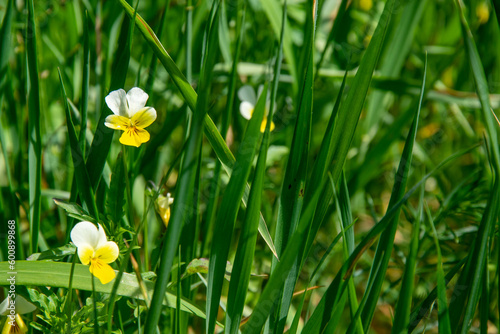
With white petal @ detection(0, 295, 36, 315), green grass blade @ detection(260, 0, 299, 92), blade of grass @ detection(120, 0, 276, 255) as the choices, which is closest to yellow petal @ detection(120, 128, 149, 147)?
blade of grass @ detection(120, 0, 276, 255)

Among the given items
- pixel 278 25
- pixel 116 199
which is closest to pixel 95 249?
pixel 116 199

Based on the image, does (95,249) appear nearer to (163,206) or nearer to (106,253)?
(106,253)

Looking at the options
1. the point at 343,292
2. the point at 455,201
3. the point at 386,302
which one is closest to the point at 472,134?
the point at 455,201

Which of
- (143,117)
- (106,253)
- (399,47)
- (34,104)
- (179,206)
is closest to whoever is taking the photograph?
(179,206)

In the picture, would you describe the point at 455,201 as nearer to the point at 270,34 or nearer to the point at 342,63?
the point at 342,63

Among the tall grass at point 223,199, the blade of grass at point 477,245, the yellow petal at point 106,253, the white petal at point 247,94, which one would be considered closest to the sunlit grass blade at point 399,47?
the tall grass at point 223,199

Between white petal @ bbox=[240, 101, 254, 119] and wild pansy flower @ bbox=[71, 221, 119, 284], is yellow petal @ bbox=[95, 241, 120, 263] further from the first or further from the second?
white petal @ bbox=[240, 101, 254, 119]

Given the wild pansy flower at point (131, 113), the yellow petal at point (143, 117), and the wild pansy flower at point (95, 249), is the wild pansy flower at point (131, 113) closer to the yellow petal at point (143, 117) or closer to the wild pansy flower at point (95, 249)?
the yellow petal at point (143, 117)

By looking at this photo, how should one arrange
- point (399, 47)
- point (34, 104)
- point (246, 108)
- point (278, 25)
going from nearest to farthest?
1. point (34, 104)
2. point (246, 108)
3. point (278, 25)
4. point (399, 47)
